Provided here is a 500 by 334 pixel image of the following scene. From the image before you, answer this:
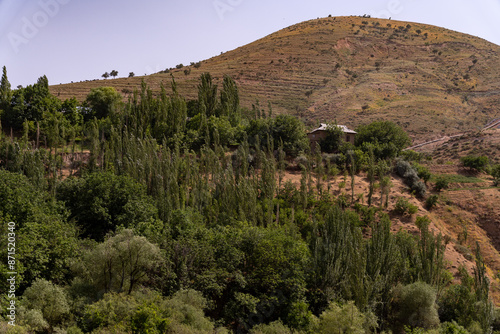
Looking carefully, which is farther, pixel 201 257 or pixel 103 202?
pixel 103 202

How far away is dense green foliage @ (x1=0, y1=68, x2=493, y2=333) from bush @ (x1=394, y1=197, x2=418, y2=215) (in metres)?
0.88

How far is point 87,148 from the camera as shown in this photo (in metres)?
33.9

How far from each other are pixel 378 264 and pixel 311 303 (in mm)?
3439

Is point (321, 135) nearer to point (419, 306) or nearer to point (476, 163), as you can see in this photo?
point (476, 163)

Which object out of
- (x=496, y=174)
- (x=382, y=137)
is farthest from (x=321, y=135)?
(x=496, y=174)

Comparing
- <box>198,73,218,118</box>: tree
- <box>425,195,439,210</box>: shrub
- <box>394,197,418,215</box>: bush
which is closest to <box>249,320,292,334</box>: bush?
<box>394,197,418,215</box>: bush

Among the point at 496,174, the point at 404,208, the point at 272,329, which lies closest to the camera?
the point at 272,329

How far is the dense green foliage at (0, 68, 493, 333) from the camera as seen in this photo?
16031 mm

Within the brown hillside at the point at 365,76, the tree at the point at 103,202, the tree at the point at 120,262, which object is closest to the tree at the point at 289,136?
the tree at the point at 103,202

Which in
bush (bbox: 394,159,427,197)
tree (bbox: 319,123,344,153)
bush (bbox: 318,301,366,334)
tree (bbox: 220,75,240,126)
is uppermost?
tree (bbox: 220,75,240,126)

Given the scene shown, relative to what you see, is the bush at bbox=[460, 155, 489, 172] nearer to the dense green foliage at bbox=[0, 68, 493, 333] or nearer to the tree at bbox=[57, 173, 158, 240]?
the dense green foliage at bbox=[0, 68, 493, 333]

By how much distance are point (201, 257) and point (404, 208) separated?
53.7 feet

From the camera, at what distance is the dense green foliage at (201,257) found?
52.6 ft

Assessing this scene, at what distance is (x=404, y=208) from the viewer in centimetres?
2991
